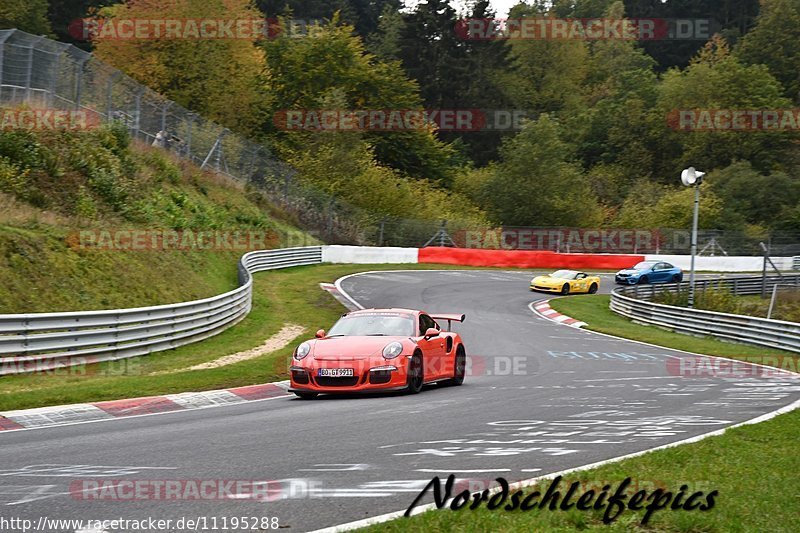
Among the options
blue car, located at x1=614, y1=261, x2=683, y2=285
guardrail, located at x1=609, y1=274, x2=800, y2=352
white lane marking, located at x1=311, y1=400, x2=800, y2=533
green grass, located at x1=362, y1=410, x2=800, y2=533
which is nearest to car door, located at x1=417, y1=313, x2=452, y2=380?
white lane marking, located at x1=311, y1=400, x2=800, y2=533

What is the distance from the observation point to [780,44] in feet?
319

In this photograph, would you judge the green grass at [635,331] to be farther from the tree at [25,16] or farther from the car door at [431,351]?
the tree at [25,16]

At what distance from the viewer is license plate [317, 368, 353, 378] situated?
1329 cm

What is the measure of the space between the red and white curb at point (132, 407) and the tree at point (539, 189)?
4949cm

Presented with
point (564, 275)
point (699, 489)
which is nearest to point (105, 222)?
point (564, 275)

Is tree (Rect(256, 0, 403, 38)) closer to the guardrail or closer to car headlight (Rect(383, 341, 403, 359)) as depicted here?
the guardrail

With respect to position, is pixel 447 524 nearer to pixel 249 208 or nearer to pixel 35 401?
pixel 35 401

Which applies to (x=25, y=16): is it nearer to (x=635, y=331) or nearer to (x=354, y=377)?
(x=635, y=331)

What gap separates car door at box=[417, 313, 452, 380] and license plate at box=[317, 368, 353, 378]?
1270mm

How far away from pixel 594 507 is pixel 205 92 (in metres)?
59.6

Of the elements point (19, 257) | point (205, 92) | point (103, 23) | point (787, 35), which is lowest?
point (19, 257)

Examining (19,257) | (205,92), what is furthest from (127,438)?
(205,92)

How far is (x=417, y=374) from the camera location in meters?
14.0

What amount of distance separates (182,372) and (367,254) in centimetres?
3104
